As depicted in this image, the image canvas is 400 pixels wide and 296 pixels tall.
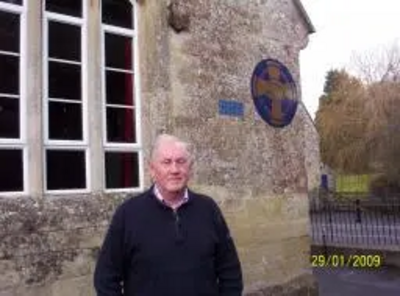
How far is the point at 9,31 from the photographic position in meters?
5.61

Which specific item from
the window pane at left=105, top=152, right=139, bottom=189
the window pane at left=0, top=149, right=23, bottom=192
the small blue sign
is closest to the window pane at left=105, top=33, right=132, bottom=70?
the window pane at left=105, top=152, right=139, bottom=189

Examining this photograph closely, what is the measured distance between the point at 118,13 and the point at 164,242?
4.04 metres

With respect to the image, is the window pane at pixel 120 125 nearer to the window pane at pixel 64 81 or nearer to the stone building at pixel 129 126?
the stone building at pixel 129 126

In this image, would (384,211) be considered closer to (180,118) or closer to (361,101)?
(361,101)

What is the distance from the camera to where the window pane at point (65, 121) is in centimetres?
589

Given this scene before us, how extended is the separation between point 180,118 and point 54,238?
202 cm

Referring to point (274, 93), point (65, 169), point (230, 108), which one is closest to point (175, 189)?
point (65, 169)

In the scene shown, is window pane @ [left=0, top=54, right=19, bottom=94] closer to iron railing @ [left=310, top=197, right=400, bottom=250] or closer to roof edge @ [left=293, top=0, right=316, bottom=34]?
roof edge @ [left=293, top=0, right=316, bottom=34]

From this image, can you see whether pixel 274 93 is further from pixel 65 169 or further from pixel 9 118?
pixel 9 118

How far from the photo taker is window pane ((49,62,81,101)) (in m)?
5.91

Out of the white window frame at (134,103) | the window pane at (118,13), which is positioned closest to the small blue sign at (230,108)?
the white window frame at (134,103)

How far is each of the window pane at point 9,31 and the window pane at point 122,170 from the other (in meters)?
1.42

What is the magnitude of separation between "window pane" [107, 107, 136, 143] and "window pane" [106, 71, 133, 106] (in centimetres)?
9

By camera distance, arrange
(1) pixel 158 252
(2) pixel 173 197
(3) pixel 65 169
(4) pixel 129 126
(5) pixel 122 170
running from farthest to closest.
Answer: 1. (4) pixel 129 126
2. (5) pixel 122 170
3. (3) pixel 65 169
4. (2) pixel 173 197
5. (1) pixel 158 252
